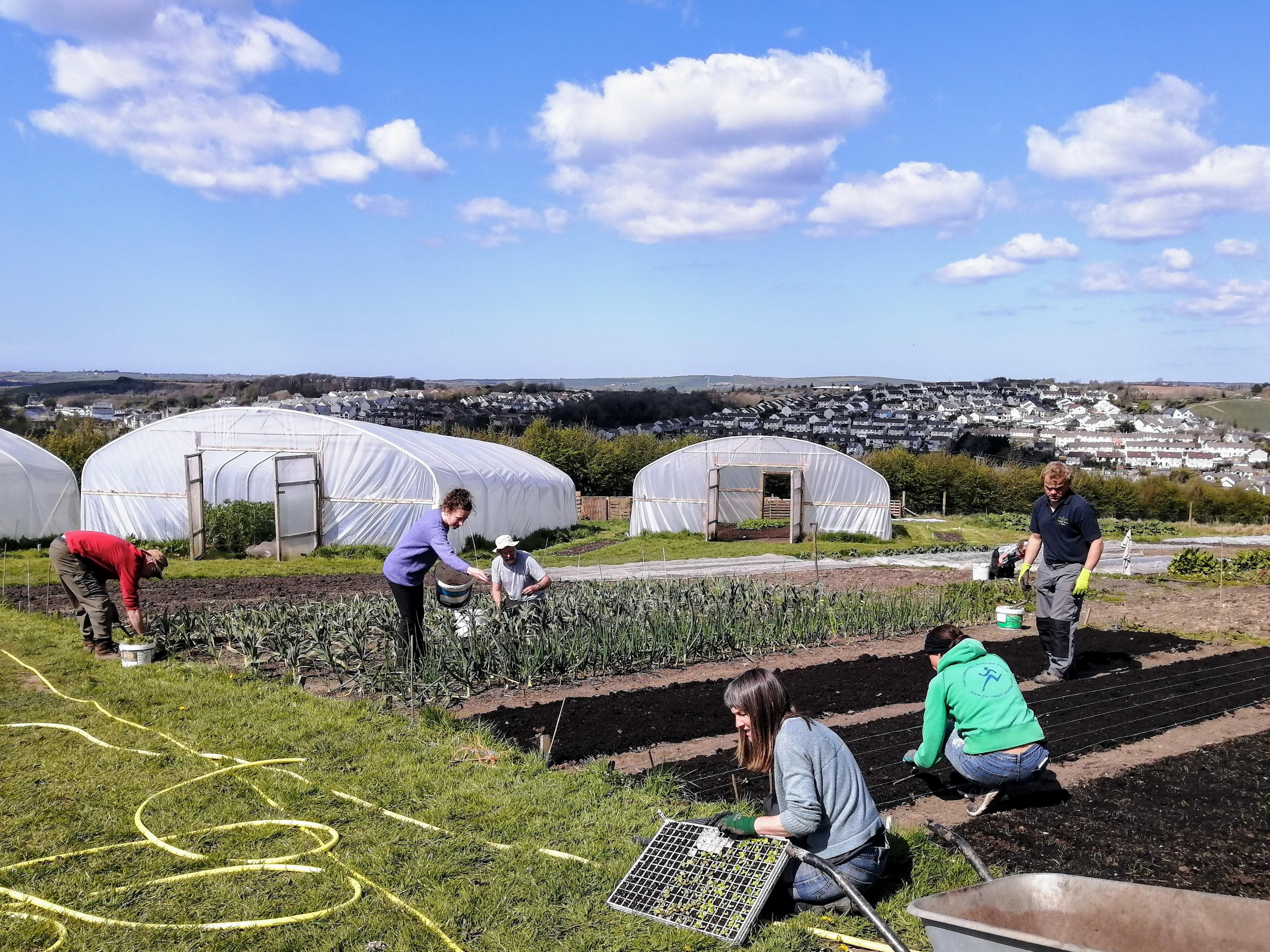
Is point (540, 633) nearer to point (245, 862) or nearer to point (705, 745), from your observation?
point (705, 745)

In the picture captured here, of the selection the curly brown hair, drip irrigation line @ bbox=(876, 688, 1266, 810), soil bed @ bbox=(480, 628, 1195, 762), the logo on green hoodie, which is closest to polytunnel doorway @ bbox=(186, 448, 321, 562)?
the curly brown hair

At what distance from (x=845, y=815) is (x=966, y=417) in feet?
248

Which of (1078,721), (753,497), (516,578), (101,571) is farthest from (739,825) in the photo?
(753,497)

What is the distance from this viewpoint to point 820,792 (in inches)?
144

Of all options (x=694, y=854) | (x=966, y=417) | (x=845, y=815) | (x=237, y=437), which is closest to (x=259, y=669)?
(x=694, y=854)

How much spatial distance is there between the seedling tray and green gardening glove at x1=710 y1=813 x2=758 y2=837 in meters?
0.03

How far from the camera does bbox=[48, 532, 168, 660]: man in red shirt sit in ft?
27.9

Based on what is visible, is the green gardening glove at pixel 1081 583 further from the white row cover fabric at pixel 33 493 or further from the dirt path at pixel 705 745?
the white row cover fabric at pixel 33 493

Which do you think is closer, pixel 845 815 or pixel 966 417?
pixel 845 815

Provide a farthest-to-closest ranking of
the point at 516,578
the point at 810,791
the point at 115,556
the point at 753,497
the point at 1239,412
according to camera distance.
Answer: the point at 1239,412 → the point at 753,497 → the point at 516,578 → the point at 115,556 → the point at 810,791

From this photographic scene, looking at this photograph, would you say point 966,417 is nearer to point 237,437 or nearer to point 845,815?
point 237,437

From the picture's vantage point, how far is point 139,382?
3588 inches

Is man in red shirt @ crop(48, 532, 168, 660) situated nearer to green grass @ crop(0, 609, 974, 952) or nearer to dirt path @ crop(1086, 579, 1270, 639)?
green grass @ crop(0, 609, 974, 952)

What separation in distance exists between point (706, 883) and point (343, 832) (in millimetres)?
1837
